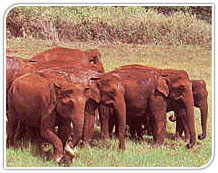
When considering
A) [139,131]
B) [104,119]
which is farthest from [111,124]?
[139,131]

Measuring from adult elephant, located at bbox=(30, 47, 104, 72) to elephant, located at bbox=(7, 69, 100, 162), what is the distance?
9.2 inches

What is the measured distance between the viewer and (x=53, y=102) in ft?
10.6

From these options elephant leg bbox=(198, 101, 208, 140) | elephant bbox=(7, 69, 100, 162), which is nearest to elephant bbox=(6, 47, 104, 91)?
elephant bbox=(7, 69, 100, 162)

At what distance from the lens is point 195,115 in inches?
141

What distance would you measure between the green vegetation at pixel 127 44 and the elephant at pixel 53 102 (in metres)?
0.13

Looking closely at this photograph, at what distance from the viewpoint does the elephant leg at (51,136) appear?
3264 mm

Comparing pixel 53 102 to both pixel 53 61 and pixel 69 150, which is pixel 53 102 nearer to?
pixel 69 150

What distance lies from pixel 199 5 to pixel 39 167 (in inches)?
35.7

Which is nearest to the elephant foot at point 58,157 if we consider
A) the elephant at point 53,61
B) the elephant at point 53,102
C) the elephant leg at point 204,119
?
the elephant at point 53,102

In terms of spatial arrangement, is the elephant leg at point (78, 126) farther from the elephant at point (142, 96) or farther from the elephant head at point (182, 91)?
the elephant head at point (182, 91)

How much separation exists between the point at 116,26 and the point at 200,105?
0.48m

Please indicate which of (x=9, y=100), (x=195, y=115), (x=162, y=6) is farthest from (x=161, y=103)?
(x=9, y=100)

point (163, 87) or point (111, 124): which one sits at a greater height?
point (163, 87)

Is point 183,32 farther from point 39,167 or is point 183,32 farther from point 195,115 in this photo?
point 39,167
